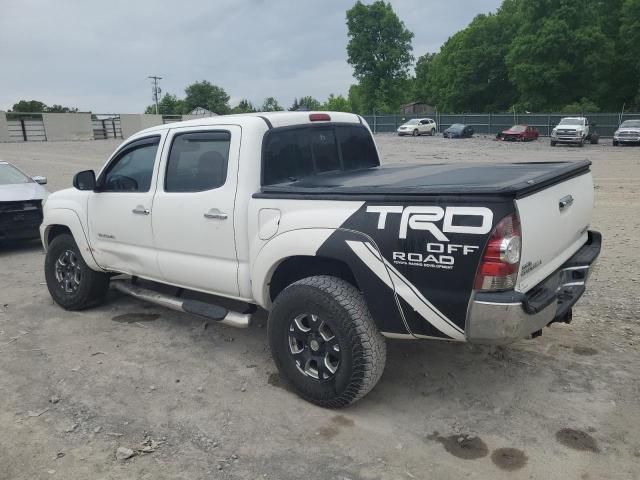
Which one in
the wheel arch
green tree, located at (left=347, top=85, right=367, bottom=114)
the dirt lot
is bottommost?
the dirt lot

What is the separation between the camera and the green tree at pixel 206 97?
3716 inches

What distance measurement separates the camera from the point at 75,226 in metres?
5.53

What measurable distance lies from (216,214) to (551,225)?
2263 millimetres

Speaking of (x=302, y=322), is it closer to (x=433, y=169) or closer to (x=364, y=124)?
(x=433, y=169)

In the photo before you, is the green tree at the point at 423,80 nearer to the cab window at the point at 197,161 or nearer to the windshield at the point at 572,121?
the windshield at the point at 572,121

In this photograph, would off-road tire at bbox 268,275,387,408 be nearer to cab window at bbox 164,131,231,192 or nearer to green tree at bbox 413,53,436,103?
cab window at bbox 164,131,231,192

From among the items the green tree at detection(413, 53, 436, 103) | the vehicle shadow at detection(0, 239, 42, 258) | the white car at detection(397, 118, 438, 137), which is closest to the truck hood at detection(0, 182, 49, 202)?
the vehicle shadow at detection(0, 239, 42, 258)

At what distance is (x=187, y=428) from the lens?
358 cm

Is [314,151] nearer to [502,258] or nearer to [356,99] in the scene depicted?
[502,258]

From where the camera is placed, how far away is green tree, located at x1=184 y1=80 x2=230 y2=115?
310 ft

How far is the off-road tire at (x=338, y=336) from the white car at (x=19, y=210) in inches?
250

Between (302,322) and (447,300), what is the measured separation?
105cm

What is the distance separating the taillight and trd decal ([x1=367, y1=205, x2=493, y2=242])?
8 cm

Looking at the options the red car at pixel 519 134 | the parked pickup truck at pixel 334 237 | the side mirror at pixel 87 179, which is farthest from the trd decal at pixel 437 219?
the red car at pixel 519 134
